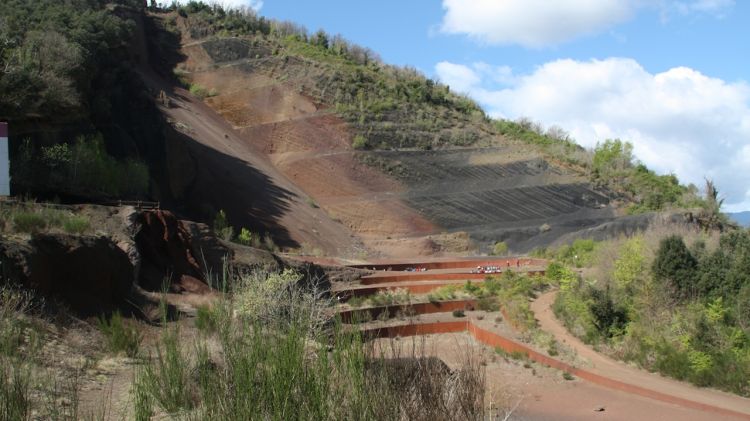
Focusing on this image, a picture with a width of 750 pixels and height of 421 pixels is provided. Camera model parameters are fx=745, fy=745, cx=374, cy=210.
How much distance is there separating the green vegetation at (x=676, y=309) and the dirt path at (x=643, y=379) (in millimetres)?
281

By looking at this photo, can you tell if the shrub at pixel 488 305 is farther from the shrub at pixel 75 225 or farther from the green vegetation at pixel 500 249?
the green vegetation at pixel 500 249

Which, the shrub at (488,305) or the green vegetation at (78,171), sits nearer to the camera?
the green vegetation at (78,171)

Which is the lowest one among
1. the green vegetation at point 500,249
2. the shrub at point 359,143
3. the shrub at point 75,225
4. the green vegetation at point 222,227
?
the green vegetation at point 500,249

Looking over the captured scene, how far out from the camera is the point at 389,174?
5228 cm

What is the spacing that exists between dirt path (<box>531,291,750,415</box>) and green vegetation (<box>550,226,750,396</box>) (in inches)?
11.1

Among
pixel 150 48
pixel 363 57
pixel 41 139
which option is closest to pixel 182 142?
pixel 41 139

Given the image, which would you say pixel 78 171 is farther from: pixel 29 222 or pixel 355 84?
pixel 355 84

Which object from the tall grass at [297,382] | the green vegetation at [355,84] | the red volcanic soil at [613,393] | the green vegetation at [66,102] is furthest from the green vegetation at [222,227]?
the tall grass at [297,382]

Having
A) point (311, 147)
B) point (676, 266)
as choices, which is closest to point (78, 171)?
point (676, 266)

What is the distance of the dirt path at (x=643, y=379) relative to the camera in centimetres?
1508

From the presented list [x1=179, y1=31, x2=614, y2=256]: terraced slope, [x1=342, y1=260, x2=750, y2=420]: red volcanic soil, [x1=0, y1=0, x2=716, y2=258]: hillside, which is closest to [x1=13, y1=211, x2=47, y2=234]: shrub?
[x1=342, y1=260, x2=750, y2=420]: red volcanic soil

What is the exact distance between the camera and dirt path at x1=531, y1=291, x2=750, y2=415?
15078mm

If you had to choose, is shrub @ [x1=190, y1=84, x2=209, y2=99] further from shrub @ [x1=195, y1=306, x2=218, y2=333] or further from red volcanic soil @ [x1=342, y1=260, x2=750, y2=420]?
shrub @ [x1=195, y1=306, x2=218, y2=333]

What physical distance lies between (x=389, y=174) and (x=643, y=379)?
36326mm
